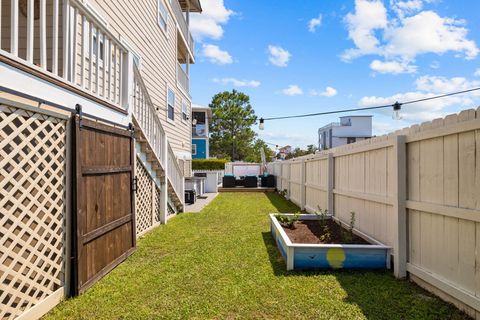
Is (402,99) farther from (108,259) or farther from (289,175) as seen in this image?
(108,259)

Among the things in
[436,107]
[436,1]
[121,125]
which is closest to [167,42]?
[121,125]

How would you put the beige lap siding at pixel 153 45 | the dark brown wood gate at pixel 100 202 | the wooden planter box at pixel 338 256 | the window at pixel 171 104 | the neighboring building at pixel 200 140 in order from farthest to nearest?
the neighboring building at pixel 200 140 < the window at pixel 171 104 < the beige lap siding at pixel 153 45 < the wooden planter box at pixel 338 256 < the dark brown wood gate at pixel 100 202

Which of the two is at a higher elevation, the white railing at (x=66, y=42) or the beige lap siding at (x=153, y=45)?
the beige lap siding at (x=153, y=45)

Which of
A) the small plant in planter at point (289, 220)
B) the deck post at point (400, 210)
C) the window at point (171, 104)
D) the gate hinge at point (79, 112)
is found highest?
the window at point (171, 104)

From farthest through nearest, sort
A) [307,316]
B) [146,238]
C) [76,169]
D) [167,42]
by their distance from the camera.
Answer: [167,42] < [146,238] < [76,169] < [307,316]

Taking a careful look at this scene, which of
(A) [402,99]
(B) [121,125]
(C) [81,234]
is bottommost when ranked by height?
(C) [81,234]

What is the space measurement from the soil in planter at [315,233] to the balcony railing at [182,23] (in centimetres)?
1036

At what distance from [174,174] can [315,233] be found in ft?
14.8

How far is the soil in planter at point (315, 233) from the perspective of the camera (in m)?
4.75

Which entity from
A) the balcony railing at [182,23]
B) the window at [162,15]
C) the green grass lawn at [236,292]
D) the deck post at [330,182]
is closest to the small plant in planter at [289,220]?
the green grass lawn at [236,292]

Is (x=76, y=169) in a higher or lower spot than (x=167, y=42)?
lower

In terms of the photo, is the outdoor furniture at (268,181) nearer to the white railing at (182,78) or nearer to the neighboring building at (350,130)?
the white railing at (182,78)

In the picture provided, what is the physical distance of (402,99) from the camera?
13680 millimetres

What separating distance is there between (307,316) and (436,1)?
27.1 feet
